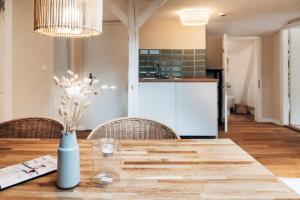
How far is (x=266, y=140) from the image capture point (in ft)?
14.3

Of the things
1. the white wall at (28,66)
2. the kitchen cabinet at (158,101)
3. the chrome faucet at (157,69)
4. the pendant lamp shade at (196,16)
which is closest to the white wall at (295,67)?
the pendant lamp shade at (196,16)

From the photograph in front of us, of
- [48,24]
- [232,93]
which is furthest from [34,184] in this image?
[232,93]

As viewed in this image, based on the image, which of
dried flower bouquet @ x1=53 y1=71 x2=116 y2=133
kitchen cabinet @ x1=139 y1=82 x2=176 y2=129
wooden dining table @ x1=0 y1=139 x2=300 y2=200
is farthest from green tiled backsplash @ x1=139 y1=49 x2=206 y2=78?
dried flower bouquet @ x1=53 y1=71 x2=116 y2=133

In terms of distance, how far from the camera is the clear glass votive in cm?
95

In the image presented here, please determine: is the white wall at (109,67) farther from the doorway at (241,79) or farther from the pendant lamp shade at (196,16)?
the doorway at (241,79)

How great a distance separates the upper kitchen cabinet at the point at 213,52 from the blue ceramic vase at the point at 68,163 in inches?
222

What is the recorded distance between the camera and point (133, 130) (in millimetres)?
1617

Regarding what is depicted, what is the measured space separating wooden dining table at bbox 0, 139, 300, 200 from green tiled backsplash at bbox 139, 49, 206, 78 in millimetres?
3935

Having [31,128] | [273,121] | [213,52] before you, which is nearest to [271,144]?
[273,121]

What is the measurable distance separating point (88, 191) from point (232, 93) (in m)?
8.34

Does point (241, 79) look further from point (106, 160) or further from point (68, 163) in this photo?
point (68, 163)

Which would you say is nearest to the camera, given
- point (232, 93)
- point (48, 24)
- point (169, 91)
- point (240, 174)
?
point (240, 174)

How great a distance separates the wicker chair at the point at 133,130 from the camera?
160 centimetres

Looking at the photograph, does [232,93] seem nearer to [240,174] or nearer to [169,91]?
[169,91]
